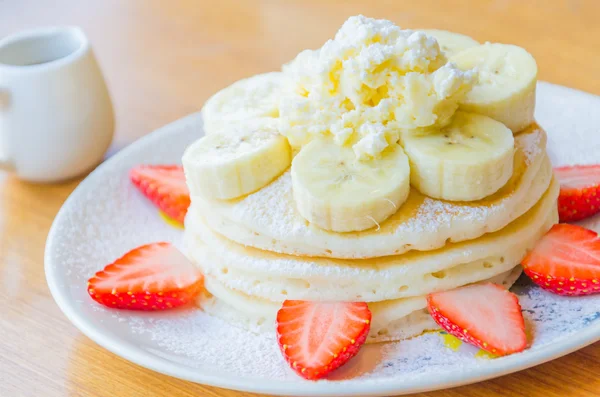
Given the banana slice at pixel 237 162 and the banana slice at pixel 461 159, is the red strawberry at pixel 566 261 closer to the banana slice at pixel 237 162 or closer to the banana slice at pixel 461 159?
the banana slice at pixel 461 159

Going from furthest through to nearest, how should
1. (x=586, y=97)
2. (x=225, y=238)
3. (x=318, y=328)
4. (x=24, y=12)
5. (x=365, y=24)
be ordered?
1. (x=24, y=12)
2. (x=586, y=97)
3. (x=225, y=238)
4. (x=365, y=24)
5. (x=318, y=328)

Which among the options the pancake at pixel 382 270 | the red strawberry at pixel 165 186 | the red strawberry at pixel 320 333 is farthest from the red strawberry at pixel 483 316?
the red strawberry at pixel 165 186

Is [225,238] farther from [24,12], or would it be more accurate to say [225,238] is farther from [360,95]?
[24,12]

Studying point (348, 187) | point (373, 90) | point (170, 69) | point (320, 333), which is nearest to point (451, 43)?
point (373, 90)

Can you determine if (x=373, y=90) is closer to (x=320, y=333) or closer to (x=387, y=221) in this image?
(x=387, y=221)

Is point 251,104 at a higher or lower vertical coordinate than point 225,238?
higher

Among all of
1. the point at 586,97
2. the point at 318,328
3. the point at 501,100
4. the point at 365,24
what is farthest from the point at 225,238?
the point at 586,97
